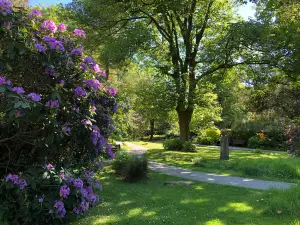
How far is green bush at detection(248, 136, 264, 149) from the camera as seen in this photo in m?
24.2

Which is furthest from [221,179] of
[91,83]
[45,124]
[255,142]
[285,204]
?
[255,142]

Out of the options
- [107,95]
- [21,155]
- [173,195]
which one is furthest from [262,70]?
[21,155]

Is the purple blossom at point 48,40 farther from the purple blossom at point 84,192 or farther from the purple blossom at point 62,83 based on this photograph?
the purple blossom at point 84,192

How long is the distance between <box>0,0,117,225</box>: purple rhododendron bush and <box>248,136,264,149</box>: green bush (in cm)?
2213

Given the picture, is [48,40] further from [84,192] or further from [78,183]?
[84,192]

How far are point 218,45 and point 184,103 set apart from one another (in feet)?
12.5

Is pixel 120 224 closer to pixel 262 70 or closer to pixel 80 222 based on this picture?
pixel 80 222

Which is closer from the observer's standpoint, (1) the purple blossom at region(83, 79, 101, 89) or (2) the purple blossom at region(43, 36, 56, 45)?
(2) the purple blossom at region(43, 36, 56, 45)

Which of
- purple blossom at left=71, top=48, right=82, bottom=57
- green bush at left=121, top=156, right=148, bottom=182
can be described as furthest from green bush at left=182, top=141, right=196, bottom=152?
purple blossom at left=71, top=48, right=82, bottom=57

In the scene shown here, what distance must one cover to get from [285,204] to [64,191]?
13.0 ft

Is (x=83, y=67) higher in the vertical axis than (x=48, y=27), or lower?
lower

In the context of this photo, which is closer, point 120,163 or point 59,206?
point 59,206

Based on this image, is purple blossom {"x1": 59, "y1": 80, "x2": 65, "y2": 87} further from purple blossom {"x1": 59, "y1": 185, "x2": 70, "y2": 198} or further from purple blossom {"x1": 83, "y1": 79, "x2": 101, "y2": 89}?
purple blossom {"x1": 59, "y1": 185, "x2": 70, "y2": 198}

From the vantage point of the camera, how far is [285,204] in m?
5.31
